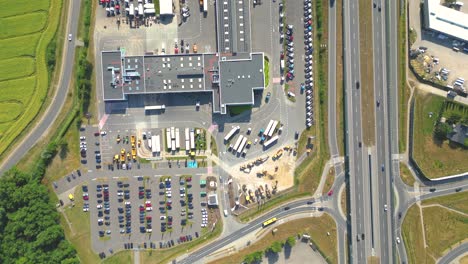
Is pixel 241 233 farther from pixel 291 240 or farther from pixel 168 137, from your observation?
pixel 168 137

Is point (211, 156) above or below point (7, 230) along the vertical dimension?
above

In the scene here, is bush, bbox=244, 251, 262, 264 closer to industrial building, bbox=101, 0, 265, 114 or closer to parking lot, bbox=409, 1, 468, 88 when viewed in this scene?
industrial building, bbox=101, 0, 265, 114

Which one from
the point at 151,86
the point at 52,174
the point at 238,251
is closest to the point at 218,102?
the point at 151,86

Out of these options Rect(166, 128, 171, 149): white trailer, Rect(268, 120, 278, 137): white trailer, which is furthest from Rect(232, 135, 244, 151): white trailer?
Rect(166, 128, 171, 149): white trailer

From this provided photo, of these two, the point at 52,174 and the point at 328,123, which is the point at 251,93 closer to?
the point at 328,123

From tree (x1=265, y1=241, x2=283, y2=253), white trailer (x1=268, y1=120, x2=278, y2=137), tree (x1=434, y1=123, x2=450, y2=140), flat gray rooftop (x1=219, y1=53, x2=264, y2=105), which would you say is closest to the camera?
flat gray rooftop (x1=219, y1=53, x2=264, y2=105)

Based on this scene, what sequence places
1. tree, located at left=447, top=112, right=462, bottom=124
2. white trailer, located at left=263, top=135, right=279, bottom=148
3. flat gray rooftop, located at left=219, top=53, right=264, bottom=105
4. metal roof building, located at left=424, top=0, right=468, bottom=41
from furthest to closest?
white trailer, located at left=263, top=135, right=279, bottom=148, tree, located at left=447, top=112, right=462, bottom=124, metal roof building, located at left=424, top=0, right=468, bottom=41, flat gray rooftop, located at left=219, top=53, right=264, bottom=105

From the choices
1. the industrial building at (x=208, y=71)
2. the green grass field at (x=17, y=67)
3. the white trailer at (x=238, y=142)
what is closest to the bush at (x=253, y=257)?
the white trailer at (x=238, y=142)
